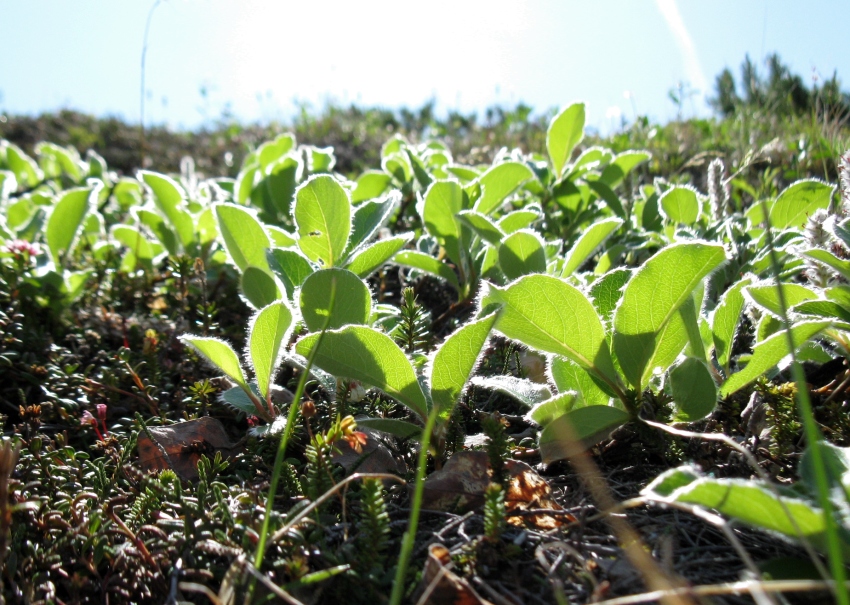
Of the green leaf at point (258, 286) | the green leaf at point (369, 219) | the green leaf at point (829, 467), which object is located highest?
the green leaf at point (369, 219)

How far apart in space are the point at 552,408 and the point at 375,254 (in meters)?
0.65

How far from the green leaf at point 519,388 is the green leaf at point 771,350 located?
1.25 ft

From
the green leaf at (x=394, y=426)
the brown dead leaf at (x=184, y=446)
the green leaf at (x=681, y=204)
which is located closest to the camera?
the green leaf at (x=394, y=426)

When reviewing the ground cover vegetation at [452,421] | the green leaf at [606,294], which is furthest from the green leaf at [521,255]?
the green leaf at [606,294]

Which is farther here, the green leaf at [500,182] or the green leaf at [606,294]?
the green leaf at [500,182]

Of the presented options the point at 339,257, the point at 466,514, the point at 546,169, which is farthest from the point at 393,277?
the point at 466,514

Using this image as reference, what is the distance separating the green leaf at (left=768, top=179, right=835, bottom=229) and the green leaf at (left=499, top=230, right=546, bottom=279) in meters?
0.81

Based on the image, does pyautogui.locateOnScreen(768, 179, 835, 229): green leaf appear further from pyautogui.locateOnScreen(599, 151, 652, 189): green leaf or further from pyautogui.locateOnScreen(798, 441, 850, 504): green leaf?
pyautogui.locateOnScreen(798, 441, 850, 504): green leaf

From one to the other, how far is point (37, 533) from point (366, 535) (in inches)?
26.1

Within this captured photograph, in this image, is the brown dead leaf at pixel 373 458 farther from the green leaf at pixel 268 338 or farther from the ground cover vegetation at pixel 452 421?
the green leaf at pixel 268 338

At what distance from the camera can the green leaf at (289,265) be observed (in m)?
1.72

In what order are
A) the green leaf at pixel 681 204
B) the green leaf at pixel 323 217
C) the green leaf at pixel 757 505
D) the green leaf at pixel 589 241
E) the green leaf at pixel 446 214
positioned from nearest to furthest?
1. the green leaf at pixel 757 505
2. the green leaf at pixel 323 217
3. the green leaf at pixel 589 241
4. the green leaf at pixel 446 214
5. the green leaf at pixel 681 204

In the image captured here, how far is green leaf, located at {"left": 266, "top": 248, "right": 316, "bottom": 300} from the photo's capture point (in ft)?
5.64

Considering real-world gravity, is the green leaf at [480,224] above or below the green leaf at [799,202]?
below
